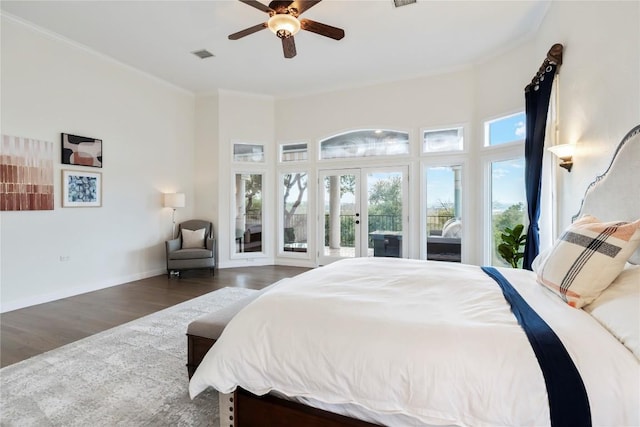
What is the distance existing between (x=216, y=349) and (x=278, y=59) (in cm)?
464

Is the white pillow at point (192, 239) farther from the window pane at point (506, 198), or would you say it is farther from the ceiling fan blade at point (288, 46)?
the window pane at point (506, 198)

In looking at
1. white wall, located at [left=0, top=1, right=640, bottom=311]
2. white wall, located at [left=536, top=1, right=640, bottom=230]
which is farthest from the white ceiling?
white wall, located at [left=536, top=1, right=640, bottom=230]

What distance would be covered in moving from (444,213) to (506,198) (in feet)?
3.33

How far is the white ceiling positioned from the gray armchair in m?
2.77

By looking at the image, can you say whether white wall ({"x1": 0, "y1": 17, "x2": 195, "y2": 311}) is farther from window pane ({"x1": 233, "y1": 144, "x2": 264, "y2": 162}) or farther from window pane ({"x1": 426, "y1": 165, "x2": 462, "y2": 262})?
window pane ({"x1": 426, "y1": 165, "x2": 462, "y2": 262})

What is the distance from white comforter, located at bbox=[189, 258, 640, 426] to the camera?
1.03 m

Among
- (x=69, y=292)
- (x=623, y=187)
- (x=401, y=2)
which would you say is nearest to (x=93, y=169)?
(x=69, y=292)

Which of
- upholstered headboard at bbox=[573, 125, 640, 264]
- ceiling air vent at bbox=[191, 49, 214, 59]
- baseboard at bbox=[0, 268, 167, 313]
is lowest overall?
baseboard at bbox=[0, 268, 167, 313]

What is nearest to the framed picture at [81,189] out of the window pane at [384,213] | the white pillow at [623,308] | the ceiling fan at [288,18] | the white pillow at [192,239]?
the white pillow at [192,239]

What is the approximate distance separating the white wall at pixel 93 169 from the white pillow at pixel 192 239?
1.51ft

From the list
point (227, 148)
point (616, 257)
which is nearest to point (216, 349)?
point (616, 257)

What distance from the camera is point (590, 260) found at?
4.77 feet

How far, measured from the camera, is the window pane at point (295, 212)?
255 inches

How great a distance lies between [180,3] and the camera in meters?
3.53
